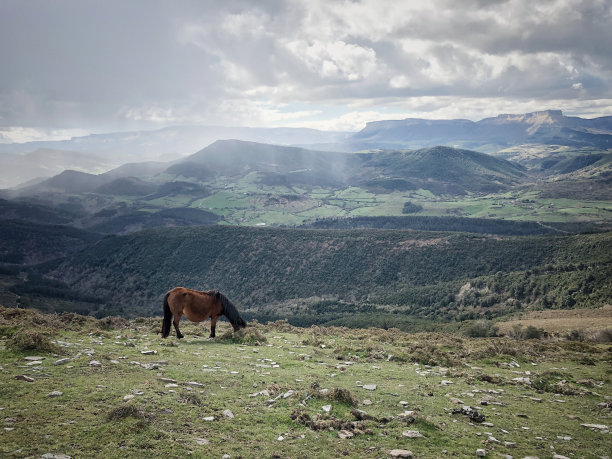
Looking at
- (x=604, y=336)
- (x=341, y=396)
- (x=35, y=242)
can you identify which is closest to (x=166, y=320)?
(x=341, y=396)

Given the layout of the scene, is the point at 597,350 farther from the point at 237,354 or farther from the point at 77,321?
the point at 77,321

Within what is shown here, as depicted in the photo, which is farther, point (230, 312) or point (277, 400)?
point (230, 312)

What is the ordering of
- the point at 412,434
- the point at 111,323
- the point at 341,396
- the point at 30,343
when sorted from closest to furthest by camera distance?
the point at 412,434
the point at 341,396
the point at 30,343
the point at 111,323

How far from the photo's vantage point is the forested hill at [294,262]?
77.0 meters

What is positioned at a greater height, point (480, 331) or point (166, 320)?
point (166, 320)

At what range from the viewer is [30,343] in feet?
37.9

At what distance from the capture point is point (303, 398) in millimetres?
10047

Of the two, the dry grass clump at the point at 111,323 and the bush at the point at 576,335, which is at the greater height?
the dry grass clump at the point at 111,323

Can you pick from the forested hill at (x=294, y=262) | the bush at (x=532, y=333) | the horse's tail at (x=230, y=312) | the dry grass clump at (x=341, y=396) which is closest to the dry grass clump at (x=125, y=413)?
the dry grass clump at (x=341, y=396)

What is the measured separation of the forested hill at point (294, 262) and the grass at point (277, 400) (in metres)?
55.2

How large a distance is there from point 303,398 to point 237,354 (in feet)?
19.3

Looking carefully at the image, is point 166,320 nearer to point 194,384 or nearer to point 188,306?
point 188,306

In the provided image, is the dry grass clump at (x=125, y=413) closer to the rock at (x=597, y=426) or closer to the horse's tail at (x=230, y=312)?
the horse's tail at (x=230, y=312)

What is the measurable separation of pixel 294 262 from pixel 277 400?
3456 inches
